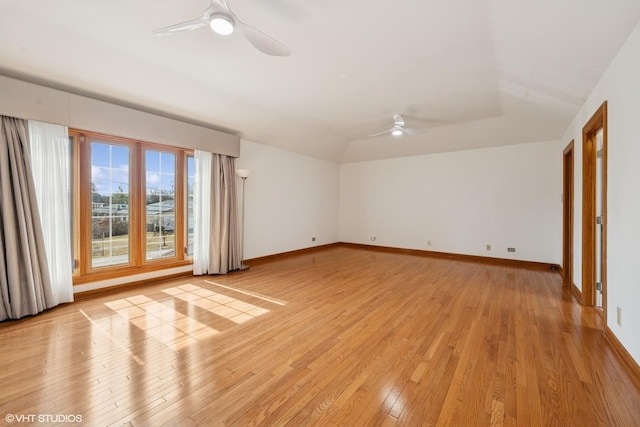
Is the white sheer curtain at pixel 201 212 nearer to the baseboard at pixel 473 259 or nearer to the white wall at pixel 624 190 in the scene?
the baseboard at pixel 473 259

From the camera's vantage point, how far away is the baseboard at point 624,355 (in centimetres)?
187

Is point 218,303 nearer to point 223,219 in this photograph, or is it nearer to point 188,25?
point 223,219

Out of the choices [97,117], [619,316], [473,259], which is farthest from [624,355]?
[97,117]

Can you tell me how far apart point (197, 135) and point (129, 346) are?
3.21 metres

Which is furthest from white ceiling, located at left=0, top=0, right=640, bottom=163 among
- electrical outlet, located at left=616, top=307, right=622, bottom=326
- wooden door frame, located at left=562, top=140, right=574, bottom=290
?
electrical outlet, located at left=616, top=307, right=622, bottom=326

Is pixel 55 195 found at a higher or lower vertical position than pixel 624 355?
higher

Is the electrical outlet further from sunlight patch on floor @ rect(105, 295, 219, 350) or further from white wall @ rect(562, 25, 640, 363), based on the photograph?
sunlight patch on floor @ rect(105, 295, 219, 350)

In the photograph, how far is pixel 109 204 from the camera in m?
3.78

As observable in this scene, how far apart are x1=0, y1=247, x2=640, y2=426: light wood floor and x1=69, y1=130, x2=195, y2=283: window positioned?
591 millimetres

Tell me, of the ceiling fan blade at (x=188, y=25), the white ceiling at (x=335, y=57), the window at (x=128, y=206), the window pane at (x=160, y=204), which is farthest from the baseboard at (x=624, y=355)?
the window pane at (x=160, y=204)

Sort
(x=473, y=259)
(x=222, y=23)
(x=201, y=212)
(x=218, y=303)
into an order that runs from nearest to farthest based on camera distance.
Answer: (x=222, y=23), (x=218, y=303), (x=201, y=212), (x=473, y=259)

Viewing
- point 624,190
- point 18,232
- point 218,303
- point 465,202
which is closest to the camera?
point 624,190

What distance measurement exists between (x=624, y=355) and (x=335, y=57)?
3571 mm

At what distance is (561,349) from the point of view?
7.41 feet
